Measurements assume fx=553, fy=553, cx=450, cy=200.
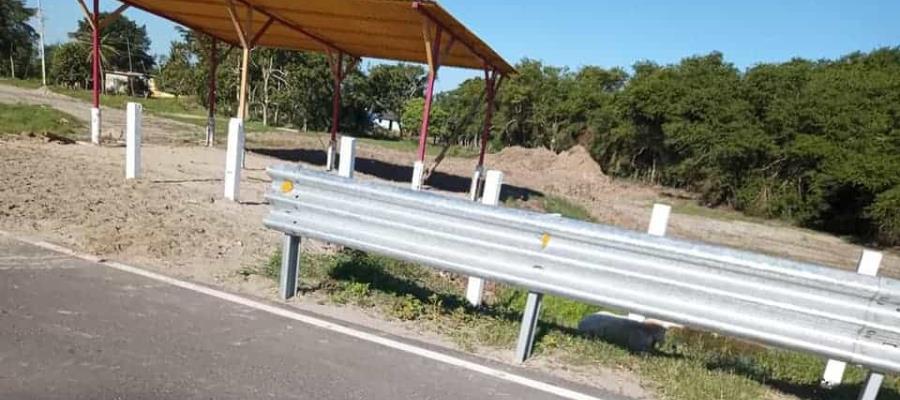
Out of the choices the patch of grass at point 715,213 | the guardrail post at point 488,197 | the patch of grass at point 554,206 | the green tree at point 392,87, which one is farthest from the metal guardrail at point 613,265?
the green tree at point 392,87

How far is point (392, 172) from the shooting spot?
64.0 feet

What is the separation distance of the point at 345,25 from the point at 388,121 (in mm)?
58809

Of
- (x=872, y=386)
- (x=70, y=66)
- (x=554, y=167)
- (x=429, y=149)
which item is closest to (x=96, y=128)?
(x=872, y=386)

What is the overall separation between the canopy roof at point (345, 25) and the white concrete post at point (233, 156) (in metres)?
3.98

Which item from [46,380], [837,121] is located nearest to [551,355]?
[46,380]

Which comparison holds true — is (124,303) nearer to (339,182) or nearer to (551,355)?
(339,182)

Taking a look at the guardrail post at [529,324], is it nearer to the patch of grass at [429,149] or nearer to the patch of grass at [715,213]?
the patch of grass at [715,213]

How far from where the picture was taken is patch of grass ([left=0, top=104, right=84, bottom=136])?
13.3m

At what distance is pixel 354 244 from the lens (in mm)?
4227

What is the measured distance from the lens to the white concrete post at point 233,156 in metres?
8.09

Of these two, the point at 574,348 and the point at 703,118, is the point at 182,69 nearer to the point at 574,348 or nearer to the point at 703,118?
the point at 703,118

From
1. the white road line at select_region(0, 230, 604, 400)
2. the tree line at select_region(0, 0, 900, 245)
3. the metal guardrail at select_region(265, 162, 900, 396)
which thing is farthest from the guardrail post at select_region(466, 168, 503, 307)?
the tree line at select_region(0, 0, 900, 245)

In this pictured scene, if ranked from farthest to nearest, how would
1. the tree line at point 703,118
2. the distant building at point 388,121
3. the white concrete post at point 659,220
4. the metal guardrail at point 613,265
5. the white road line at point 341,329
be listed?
the distant building at point 388,121 < the tree line at point 703,118 < the white concrete post at point 659,220 < the white road line at point 341,329 < the metal guardrail at point 613,265

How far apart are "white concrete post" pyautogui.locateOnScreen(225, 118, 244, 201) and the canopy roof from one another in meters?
3.98
